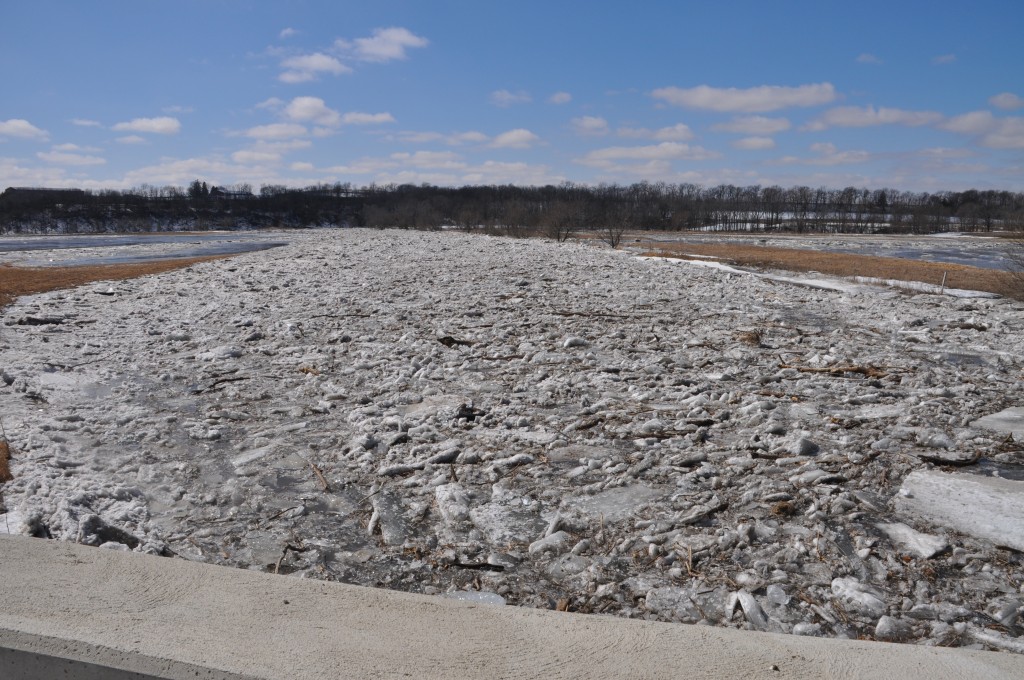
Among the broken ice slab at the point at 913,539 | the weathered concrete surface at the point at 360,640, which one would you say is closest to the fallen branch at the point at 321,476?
the weathered concrete surface at the point at 360,640

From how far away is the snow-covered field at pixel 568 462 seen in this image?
12.4 feet

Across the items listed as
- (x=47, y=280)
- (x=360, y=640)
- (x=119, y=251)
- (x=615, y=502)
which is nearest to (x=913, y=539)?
(x=615, y=502)

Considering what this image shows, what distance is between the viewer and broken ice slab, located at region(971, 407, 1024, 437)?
5840 mm

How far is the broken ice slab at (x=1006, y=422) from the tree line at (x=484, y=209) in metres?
64.7

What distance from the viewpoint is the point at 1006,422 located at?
605 centimetres

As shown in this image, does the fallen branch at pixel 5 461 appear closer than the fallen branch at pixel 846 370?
Yes

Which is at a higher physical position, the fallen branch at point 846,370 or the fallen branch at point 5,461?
the fallen branch at point 846,370

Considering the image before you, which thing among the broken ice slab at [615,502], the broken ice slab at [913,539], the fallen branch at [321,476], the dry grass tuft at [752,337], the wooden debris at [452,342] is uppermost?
the dry grass tuft at [752,337]

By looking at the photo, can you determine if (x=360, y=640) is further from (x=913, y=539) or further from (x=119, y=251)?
(x=119, y=251)

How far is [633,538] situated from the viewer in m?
4.21

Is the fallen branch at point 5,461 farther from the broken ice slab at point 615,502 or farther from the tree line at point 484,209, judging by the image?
the tree line at point 484,209

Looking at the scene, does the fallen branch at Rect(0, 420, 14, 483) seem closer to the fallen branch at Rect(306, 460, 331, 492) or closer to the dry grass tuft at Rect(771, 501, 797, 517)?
the fallen branch at Rect(306, 460, 331, 492)

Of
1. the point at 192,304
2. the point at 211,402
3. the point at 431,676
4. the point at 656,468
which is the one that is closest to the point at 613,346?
the point at 656,468

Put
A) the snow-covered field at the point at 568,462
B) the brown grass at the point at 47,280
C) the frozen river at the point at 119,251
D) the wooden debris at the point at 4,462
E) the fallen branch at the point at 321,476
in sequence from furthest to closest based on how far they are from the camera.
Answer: the frozen river at the point at 119,251 → the brown grass at the point at 47,280 → the fallen branch at the point at 321,476 → the wooden debris at the point at 4,462 → the snow-covered field at the point at 568,462
